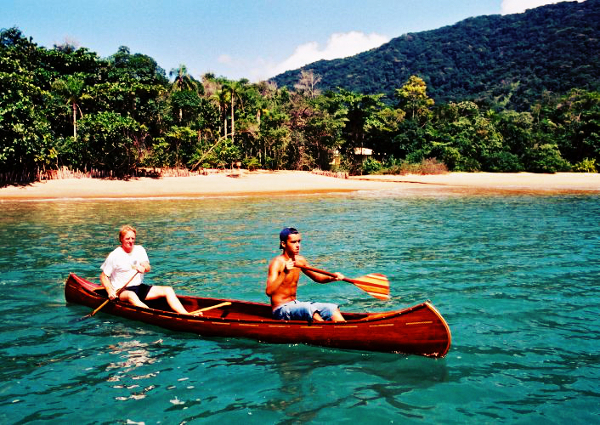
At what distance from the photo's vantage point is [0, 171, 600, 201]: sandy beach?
30.1 metres

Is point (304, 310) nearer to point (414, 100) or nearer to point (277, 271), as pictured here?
point (277, 271)

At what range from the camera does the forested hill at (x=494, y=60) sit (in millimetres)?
99562

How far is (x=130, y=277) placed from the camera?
7996mm

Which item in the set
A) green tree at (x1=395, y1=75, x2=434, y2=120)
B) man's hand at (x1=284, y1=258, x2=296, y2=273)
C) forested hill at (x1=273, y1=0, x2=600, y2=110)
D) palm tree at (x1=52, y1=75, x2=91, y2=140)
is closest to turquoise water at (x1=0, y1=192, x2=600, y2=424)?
man's hand at (x1=284, y1=258, x2=296, y2=273)

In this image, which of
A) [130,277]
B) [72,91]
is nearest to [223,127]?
[72,91]

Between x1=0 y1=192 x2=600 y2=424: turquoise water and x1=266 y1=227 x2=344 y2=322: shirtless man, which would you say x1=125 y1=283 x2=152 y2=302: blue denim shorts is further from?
x1=266 y1=227 x2=344 y2=322: shirtless man

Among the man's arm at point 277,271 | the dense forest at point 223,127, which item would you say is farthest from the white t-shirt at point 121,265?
the dense forest at point 223,127

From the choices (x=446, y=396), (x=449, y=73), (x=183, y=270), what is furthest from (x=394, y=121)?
(x=449, y=73)

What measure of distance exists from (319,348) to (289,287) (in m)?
0.93

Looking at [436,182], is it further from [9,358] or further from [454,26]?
[454,26]

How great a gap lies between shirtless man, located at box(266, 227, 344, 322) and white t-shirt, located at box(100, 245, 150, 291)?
2486mm

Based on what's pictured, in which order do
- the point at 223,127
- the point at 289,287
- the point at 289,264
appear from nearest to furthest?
the point at 289,264 → the point at 289,287 → the point at 223,127

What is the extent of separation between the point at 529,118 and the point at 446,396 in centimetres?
5545

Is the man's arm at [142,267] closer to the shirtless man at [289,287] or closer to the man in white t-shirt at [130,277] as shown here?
the man in white t-shirt at [130,277]
